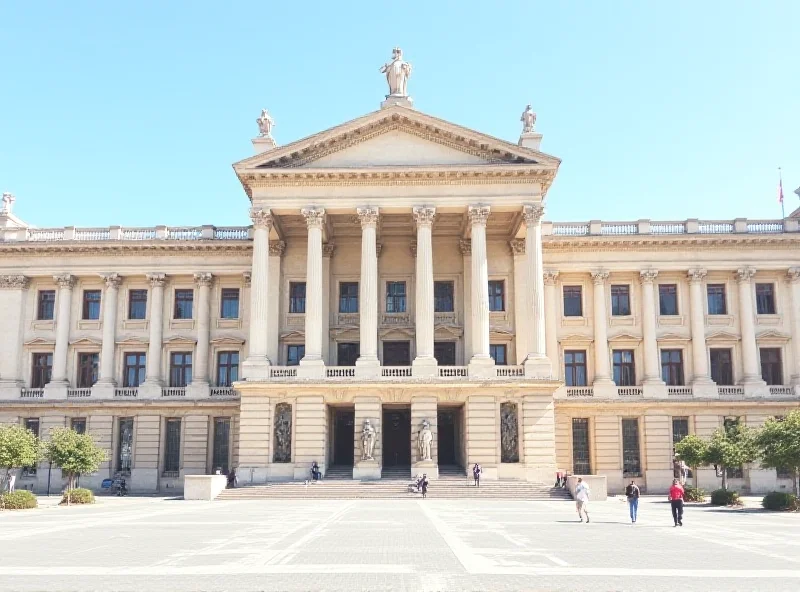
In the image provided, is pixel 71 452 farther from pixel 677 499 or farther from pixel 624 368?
pixel 624 368

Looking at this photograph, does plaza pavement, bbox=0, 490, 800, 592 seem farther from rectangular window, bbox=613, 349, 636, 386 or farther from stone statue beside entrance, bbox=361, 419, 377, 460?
rectangular window, bbox=613, 349, 636, 386

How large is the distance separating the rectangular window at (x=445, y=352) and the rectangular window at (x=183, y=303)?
17484mm

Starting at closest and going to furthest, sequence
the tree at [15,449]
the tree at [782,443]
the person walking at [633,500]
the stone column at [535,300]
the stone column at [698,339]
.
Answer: the person walking at [633,500], the tree at [782,443], the tree at [15,449], the stone column at [535,300], the stone column at [698,339]

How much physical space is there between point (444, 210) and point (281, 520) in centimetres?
2570

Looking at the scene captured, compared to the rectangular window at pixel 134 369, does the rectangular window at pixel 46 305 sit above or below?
above

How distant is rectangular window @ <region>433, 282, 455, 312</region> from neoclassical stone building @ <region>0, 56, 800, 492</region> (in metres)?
0.10

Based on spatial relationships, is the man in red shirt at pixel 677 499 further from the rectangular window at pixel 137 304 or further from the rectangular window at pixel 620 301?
the rectangular window at pixel 137 304

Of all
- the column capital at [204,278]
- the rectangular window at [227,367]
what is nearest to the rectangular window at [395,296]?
the rectangular window at [227,367]

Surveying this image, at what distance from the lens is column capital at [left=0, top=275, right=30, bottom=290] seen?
187ft

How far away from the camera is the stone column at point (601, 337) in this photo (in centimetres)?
5453

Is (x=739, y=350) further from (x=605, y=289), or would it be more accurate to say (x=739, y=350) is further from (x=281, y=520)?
(x=281, y=520)

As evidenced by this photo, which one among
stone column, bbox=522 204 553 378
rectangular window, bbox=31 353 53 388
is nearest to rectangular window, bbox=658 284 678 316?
stone column, bbox=522 204 553 378

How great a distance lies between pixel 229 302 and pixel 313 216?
460 inches

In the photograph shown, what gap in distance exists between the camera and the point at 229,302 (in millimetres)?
57156
